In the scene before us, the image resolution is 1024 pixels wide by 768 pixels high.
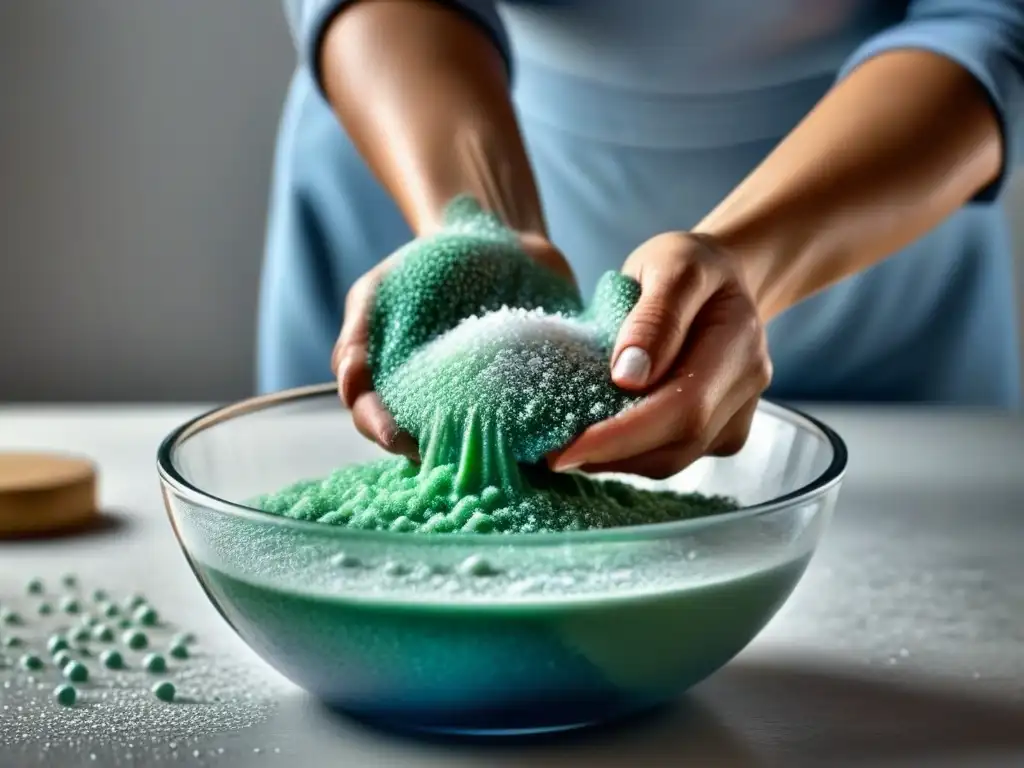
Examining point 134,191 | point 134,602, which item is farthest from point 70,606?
point 134,191

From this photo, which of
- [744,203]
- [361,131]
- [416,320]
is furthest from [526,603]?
[361,131]

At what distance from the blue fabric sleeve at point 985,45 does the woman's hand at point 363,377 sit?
475 mm

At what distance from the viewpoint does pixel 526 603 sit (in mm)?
489

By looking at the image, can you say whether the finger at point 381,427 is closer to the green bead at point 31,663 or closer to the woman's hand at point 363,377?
the woman's hand at point 363,377

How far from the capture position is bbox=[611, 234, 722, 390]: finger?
59 centimetres

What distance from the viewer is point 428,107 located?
93 cm

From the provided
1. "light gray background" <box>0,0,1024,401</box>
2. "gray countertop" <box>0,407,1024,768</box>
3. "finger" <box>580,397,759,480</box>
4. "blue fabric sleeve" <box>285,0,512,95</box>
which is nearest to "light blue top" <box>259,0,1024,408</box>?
"blue fabric sleeve" <box>285,0,512,95</box>

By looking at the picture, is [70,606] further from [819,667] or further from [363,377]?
[819,667]

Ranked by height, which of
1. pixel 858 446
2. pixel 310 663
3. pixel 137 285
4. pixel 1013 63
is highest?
pixel 1013 63

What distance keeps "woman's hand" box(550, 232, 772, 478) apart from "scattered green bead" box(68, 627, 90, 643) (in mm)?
269

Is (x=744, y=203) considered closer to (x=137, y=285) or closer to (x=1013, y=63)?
(x=1013, y=63)

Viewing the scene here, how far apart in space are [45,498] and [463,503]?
416 millimetres

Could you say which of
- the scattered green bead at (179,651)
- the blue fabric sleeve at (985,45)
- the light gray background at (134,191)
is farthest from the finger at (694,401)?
the light gray background at (134,191)

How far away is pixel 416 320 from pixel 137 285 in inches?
81.5
